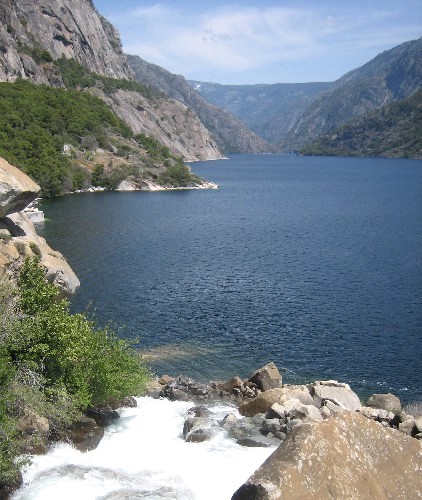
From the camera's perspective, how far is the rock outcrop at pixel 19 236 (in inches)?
1592

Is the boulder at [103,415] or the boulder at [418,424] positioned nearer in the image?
the boulder at [418,424]

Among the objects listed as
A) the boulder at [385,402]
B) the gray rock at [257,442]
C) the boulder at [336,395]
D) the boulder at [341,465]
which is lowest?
the boulder at [385,402]

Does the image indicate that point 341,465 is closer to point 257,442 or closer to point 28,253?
point 257,442

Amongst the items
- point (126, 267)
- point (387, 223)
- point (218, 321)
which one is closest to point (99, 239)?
point (126, 267)

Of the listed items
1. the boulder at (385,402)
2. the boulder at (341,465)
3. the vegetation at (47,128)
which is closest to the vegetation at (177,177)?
the vegetation at (47,128)

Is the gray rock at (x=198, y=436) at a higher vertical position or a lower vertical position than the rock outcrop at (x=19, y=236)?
lower

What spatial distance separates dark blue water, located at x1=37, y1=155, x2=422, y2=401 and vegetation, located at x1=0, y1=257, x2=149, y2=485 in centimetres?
1130

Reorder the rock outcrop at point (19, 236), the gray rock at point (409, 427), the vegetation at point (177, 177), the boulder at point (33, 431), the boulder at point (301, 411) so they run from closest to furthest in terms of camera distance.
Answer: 1. the boulder at point (33, 431)
2. the gray rock at point (409, 427)
3. the boulder at point (301, 411)
4. the rock outcrop at point (19, 236)
5. the vegetation at point (177, 177)

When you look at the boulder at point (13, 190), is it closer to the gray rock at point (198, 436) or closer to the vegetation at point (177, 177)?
the gray rock at point (198, 436)

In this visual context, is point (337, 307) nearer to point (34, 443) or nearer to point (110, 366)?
point (110, 366)

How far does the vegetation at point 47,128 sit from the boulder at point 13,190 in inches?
3036

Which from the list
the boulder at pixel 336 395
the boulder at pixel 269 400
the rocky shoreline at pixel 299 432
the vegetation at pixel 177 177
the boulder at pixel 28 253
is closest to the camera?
the rocky shoreline at pixel 299 432

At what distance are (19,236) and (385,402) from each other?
32929mm

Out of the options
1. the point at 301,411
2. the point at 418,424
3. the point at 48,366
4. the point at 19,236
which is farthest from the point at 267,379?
the point at 19,236
